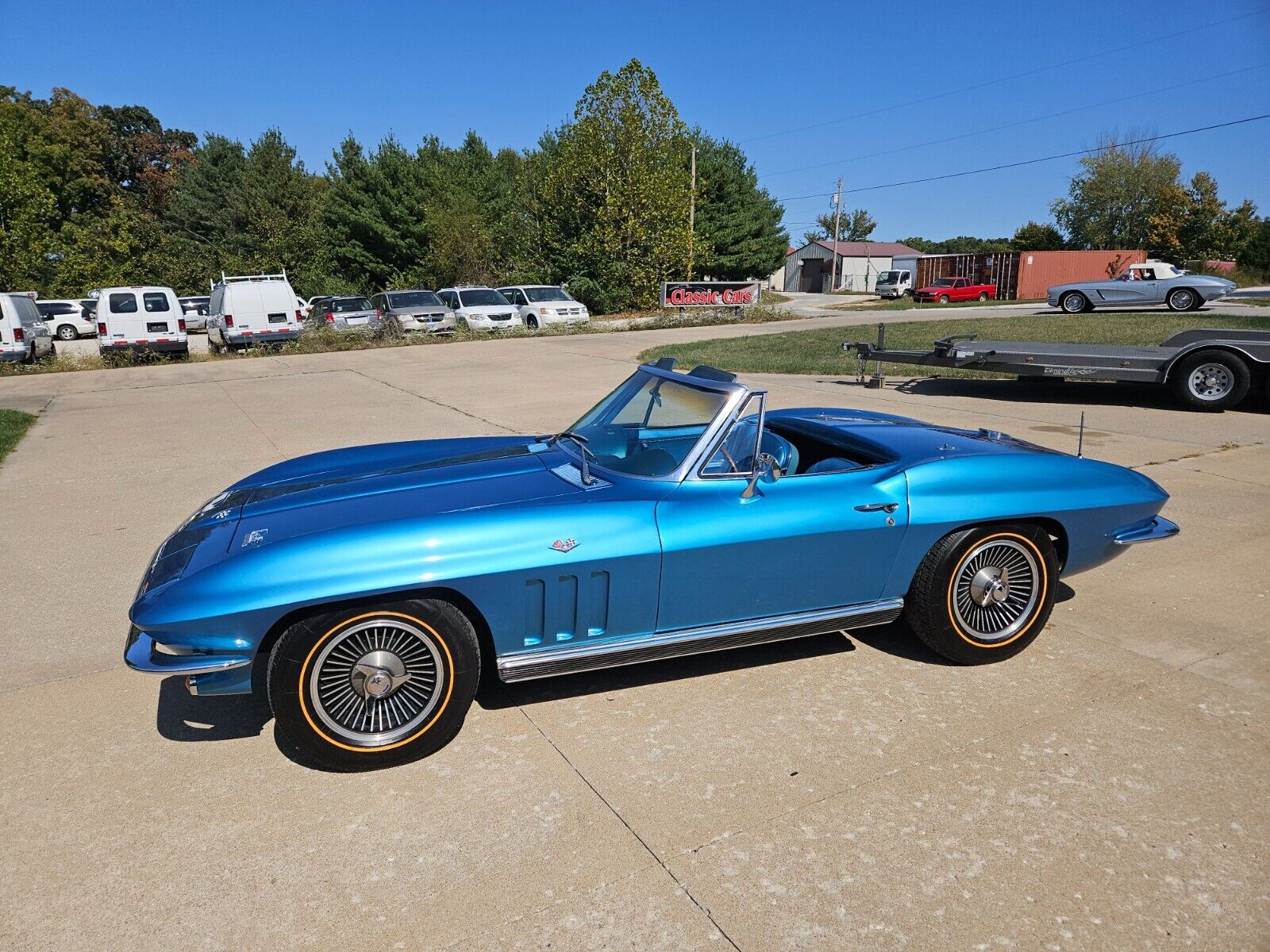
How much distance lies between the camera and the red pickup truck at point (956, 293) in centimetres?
4200

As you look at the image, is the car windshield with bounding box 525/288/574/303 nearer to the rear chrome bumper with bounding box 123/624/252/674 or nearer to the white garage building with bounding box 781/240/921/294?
the rear chrome bumper with bounding box 123/624/252/674

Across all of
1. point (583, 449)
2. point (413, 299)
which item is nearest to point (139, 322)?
point (413, 299)

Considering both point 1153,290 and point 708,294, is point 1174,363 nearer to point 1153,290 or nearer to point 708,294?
point 1153,290

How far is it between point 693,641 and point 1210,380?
9.58 metres

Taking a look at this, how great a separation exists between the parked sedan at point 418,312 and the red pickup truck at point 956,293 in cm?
2673

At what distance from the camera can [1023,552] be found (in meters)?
3.96

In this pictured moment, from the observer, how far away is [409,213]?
1596 inches

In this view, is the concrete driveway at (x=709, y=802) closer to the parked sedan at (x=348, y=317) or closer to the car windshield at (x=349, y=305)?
the parked sedan at (x=348, y=317)

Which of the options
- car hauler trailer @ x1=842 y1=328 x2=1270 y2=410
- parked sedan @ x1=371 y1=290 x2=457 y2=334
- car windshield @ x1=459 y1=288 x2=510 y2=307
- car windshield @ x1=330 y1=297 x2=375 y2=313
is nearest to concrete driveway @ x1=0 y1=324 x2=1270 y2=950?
car hauler trailer @ x1=842 y1=328 x2=1270 y2=410

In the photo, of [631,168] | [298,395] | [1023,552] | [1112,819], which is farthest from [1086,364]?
[631,168]

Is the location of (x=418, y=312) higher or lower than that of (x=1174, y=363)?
higher

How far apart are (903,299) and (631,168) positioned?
1955 cm

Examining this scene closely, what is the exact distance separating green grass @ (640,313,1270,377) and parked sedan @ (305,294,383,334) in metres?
8.51

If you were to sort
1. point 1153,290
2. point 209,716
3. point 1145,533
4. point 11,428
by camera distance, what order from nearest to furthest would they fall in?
point 209,716 → point 1145,533 → point 11,428 → point 1153,290
